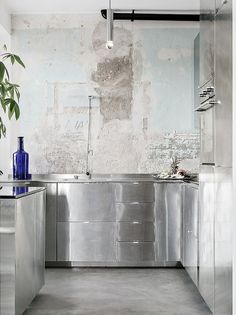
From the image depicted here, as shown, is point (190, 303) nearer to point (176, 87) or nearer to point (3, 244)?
point (3, 244)

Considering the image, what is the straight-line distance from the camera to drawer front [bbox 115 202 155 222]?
509 centimetres

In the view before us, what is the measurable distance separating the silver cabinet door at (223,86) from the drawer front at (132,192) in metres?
1.87

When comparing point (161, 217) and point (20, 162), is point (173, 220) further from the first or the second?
point (20, 162)

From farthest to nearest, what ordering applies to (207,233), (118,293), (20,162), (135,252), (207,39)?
(20,162) → (135,252) → (118,293) → (207,39) → (207,233)

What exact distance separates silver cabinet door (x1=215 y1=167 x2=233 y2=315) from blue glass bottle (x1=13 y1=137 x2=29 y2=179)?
2797 mm

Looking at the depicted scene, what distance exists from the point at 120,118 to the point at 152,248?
1.60 metres

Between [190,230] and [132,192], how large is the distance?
3.12 ft

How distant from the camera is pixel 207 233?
137 inches

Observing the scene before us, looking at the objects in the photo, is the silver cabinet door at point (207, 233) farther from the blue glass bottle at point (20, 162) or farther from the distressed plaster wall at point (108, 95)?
the blue glass bottle at point (20, 162)

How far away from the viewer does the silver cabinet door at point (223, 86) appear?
2988 millimetres

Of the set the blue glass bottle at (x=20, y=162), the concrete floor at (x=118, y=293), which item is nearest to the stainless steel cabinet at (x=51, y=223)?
the concrete floor at (x=118, y=293)

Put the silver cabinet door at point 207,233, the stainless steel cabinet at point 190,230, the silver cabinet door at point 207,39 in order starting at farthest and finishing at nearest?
the stainless steel cabinet at point 190,230, the silver cabinet door at point 207,39, the silver cabinet door at point 207,233

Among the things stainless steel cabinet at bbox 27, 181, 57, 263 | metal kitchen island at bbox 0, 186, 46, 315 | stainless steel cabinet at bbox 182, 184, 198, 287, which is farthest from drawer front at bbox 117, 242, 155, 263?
metal kitchen island at bbox 0, 186, 46, 315

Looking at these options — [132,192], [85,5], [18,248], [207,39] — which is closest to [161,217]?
[132,192]
